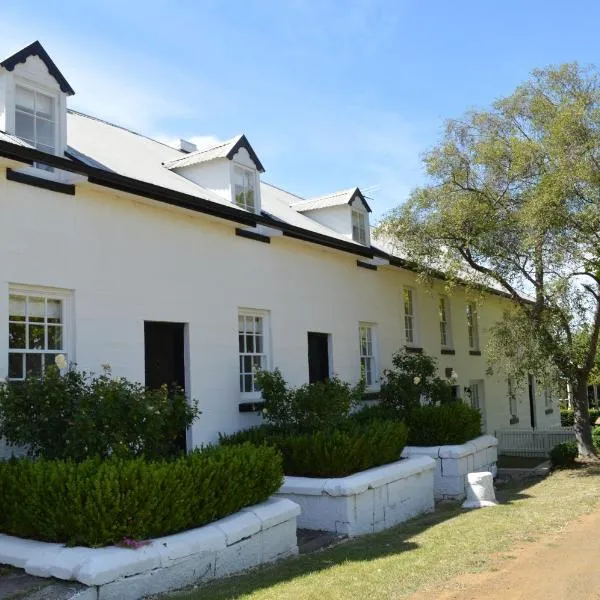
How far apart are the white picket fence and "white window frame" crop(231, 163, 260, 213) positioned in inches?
531

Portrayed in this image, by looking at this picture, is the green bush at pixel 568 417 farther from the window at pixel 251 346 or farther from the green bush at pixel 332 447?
the green bush at pixel 332 447

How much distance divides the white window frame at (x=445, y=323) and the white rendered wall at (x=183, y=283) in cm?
434

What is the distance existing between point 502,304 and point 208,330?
16.2m

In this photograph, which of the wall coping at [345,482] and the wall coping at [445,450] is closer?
the wall coping at [345,482]

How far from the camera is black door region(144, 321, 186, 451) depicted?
11.3m

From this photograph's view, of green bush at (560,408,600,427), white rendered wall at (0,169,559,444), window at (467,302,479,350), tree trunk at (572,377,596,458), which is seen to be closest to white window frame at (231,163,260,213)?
white rendered wall at (0,169,559,444)

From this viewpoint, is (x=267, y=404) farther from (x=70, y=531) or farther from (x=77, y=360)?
(x=70, y=531)

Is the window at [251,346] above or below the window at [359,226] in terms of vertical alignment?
below

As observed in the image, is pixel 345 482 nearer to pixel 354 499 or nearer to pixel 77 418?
pixel 354 499

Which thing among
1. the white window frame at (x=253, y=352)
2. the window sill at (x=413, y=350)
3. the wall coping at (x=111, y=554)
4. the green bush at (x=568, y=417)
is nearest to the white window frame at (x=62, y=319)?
the wall coping at (x=111, y=554)

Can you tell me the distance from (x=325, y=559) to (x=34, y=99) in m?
7.26

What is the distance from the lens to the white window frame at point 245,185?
1330 cm

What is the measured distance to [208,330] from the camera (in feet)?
39.8

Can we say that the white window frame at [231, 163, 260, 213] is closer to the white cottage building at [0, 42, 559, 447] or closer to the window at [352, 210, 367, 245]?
the white cottage building at [0, 42, 559, 447]
